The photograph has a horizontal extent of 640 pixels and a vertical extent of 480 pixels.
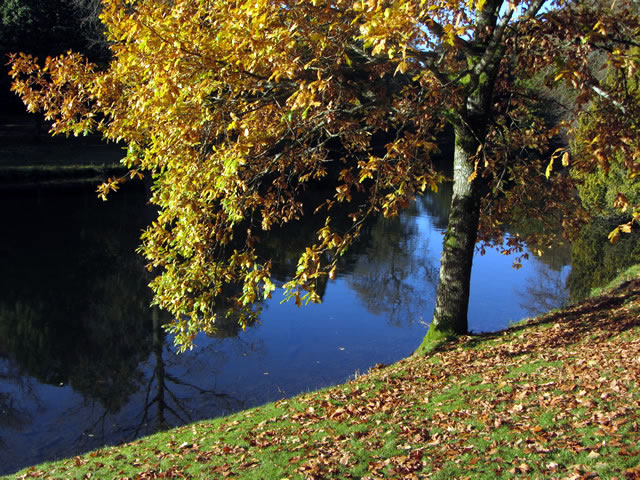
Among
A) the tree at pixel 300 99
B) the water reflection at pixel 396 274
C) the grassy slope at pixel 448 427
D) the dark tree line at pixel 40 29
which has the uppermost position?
the dark tree line at pixel 40 29

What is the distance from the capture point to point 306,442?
23.2 ft

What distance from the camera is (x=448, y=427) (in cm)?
679

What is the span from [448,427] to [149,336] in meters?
→ 10.3

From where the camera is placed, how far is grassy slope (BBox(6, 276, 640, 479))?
564cm

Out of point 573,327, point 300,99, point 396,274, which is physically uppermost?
point 396,274

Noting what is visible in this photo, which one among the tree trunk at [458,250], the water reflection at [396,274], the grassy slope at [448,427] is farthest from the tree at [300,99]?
the water reflection at [396,274]

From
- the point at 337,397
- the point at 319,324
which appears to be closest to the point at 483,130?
the point at 337,397

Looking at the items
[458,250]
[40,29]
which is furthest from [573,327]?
[40,29]

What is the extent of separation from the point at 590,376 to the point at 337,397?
11.4 feet

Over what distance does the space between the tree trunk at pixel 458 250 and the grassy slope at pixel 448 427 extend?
84 cm

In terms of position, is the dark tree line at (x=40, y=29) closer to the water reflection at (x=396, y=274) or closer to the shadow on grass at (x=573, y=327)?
the water reflection at (x=396, y=274)

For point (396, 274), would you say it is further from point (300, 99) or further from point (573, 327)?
point (300, 99)

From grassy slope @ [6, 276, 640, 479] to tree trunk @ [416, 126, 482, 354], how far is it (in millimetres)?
841

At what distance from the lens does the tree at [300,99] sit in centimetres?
721
